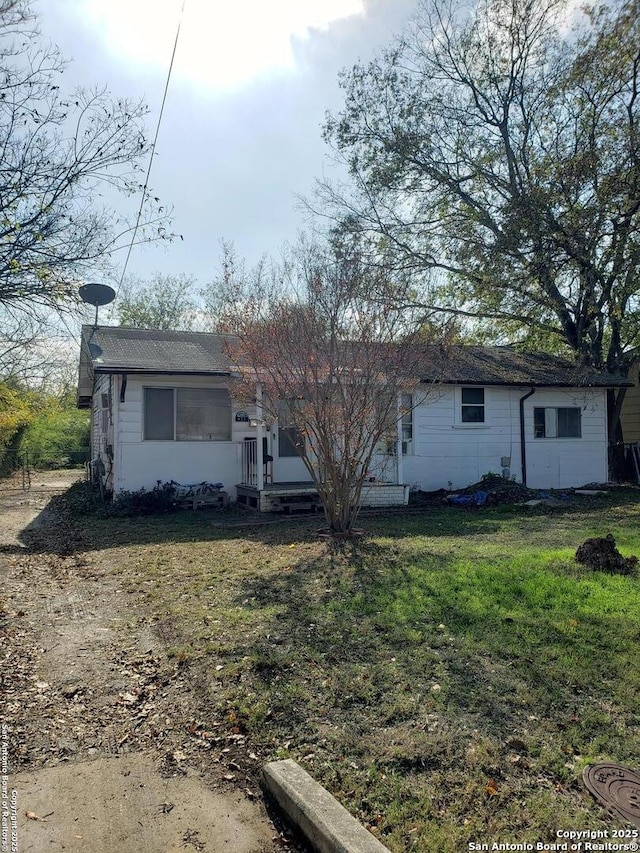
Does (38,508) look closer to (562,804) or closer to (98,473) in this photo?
(98,473)

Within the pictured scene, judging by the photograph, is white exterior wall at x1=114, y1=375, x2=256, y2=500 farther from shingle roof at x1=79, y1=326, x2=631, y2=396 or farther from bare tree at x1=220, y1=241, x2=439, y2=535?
bare tree at x1=220, y1=241, x2=439, y2=535

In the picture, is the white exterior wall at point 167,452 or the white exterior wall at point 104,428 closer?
the white exterior wall at point 167,452

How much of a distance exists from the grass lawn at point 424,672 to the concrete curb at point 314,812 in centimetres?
14

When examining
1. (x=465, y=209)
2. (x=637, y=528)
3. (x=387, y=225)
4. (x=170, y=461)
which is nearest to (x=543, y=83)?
(x=465, y=209)

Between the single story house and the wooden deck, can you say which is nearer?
the wooden deck

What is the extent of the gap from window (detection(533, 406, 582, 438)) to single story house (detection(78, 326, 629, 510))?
0.09 feet

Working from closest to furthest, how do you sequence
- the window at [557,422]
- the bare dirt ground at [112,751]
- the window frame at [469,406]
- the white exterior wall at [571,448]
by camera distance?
the bare dirt ground at [112,751], the window frame at [469,406], the white exterior wall at [571,448], the window at [557,422]

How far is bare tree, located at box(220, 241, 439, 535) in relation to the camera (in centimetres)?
821

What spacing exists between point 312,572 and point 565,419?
39.3 ft

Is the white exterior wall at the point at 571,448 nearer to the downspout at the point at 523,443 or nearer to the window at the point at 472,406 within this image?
the downspout at the point at 523,443

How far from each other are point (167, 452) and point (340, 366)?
19.0 feet

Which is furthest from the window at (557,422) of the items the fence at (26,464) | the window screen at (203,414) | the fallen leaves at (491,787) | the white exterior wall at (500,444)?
the fence at (26,464)

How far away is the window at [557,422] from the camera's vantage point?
16.1 metres

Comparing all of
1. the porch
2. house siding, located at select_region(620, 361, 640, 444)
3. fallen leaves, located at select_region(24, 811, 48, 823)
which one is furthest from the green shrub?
house siding, located at select_region(620, 361, 640, 444)
